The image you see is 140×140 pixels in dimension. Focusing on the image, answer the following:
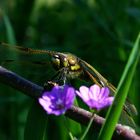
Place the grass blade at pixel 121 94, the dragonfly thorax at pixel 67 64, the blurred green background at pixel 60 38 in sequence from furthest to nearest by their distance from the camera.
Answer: the blurred green background at pixel 60 38 < the dragonfly thorax at pixel 67 64 < the grass blade at pixel 121 94

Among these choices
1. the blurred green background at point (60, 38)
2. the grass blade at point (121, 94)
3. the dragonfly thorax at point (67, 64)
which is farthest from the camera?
the blurred green background at point (60, 38)

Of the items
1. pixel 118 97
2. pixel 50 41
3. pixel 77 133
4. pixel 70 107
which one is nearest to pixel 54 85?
pixel 70 107

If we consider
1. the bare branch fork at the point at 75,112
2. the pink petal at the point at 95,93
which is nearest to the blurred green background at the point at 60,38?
the bare branch fork at the point at 75,112

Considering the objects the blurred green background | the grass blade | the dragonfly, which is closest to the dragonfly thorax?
the dragonfly

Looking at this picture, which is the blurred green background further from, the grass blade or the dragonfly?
the grass blade

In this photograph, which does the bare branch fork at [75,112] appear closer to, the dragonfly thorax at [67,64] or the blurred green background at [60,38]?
the dragonfly thorax at [67,64]

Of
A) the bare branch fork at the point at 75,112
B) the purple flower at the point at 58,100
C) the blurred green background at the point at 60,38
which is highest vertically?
the purple flower at the point at 58,100

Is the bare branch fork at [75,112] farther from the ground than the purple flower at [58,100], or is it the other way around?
the purple flower at [58,100]
